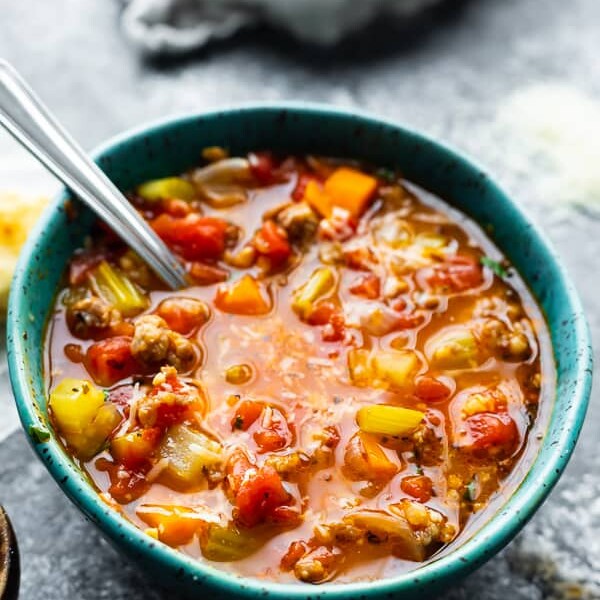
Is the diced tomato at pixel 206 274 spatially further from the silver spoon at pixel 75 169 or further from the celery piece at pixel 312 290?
the celery piece at pixel 312 290

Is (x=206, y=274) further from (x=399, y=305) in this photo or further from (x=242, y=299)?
(x=399, y=305)

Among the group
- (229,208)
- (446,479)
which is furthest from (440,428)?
(229,208)

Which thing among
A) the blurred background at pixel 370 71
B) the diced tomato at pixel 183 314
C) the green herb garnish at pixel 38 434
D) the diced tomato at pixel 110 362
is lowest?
the blurred background at pixel 370 71

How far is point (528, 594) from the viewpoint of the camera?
2.92 metres

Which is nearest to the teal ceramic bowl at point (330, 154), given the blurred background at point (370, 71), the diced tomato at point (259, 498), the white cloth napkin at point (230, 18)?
the diced tomato at point (259, 498)

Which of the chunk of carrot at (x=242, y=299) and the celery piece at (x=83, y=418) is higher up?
→ the celery piece at (x=83, y=418)

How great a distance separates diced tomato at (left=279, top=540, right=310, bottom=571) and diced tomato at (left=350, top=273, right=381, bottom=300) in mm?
800

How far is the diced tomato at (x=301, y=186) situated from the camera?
10.4 feet

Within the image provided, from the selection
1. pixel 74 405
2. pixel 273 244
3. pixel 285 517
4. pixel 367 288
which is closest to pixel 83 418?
pixel 74 405

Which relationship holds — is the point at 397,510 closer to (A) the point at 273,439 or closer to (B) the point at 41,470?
(A) the point at 273,439

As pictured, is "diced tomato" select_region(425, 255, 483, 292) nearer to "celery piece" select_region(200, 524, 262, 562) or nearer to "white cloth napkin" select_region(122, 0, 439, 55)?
"celery piece" select_region(200, 524, 262, 562)

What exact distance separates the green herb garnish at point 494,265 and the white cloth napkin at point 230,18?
1575mm

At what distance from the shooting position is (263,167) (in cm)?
323

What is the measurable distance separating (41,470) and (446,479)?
4.14ft
